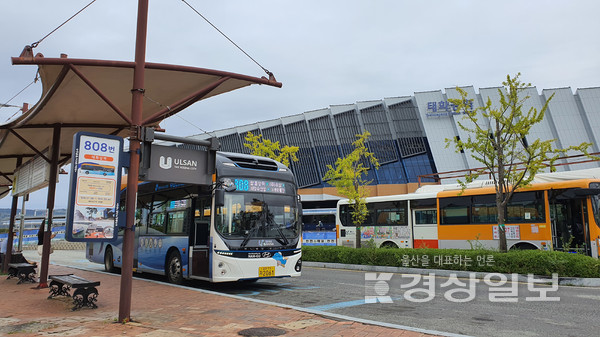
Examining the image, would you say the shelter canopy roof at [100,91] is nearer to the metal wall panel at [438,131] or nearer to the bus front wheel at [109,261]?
the bus front wheel at [109,261]

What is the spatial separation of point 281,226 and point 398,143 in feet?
164

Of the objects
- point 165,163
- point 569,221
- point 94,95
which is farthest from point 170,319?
point 569,221

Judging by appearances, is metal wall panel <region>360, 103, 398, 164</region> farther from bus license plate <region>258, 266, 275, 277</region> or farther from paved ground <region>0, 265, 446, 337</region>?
paved ground <region>0, 265, 446, 337</region>

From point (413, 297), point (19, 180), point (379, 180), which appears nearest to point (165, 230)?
point (19, 180)

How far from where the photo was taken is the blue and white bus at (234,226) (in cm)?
1100

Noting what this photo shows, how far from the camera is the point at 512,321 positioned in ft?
25.4

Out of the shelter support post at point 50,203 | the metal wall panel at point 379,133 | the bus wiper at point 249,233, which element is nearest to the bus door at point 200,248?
the bus wiper at point 249,233

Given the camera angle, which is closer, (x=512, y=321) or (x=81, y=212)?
(x=81, y=212)

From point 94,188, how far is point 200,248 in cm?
475

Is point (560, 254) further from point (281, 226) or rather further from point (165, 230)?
point (165, 230)

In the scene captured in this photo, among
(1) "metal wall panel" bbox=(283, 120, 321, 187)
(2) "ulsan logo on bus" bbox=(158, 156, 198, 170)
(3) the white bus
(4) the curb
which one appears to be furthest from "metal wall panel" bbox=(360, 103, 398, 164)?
(2) "ulsan logo on bus" bbox=(158, 156, 198, 170)

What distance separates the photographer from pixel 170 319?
7.73 m

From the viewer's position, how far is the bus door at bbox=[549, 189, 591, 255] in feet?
50.6

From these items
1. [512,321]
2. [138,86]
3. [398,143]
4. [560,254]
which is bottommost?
[512,321]
